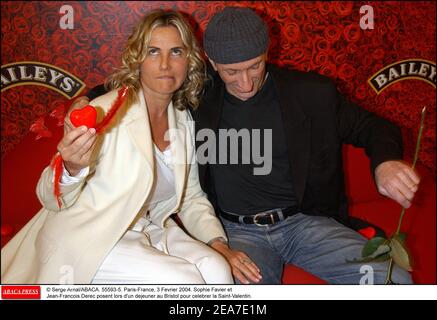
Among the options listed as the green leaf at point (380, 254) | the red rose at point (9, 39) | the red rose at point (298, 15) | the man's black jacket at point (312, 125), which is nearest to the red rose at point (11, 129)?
the red rose at point (9, 39)

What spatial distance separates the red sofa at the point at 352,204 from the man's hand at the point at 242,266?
5.8 inches

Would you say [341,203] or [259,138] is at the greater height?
[259,138]

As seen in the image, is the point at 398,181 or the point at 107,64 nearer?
the point at 398,181

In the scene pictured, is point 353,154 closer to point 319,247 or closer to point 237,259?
point 319,247

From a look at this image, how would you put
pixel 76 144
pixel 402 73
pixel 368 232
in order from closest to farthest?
1. pixel 76 144
2. pixel 368 232
3. pixel 402 73

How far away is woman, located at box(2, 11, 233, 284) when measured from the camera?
3.91ft

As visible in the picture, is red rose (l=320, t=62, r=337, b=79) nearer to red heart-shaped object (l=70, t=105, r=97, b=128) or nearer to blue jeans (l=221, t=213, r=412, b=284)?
blue jeans (l=221, t=213, r=412, b=284)

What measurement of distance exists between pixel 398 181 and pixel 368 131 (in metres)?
0.29

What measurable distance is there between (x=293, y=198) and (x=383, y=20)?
81cm

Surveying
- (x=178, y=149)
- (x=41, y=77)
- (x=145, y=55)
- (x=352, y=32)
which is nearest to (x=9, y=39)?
(x=41, y=77)

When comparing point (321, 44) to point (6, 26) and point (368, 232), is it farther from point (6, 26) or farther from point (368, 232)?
point (6, 26)

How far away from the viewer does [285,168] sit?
1391 mm
